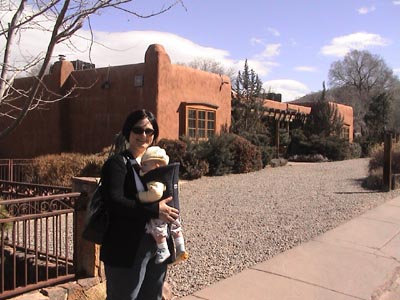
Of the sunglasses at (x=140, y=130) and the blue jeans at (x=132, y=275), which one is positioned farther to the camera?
the sunglasses at (x=140, y=130)

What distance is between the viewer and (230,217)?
8.62 m

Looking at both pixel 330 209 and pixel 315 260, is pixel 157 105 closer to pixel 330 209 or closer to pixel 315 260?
pixel 330 209

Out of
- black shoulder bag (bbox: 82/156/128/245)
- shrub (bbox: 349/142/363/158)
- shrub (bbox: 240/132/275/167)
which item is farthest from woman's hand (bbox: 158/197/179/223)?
shrub (bbox: 349/142/363/158)

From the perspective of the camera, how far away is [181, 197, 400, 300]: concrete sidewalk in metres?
4.70

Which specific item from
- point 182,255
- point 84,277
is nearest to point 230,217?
point 84,277

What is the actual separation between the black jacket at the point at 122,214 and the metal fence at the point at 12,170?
1105cm

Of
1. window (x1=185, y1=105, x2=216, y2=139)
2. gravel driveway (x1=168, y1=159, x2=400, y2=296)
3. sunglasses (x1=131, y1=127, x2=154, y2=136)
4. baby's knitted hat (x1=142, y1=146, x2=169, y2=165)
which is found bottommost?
gravel driveway (x1=168, y1=159, x2=400, y2=296)

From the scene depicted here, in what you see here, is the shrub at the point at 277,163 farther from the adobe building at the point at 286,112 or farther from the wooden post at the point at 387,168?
the wooden post at the point at 387,168

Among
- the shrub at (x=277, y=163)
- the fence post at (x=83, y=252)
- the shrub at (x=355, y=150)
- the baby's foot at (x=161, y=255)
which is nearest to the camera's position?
the baby's foot at (x=161, y=255)

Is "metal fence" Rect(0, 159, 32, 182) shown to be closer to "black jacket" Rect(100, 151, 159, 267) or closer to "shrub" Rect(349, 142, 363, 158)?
"black jacket" Rect(100, 151, 159, 267)

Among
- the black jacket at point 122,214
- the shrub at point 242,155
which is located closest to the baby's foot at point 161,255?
the black jacket at point 122,214

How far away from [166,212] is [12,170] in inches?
451

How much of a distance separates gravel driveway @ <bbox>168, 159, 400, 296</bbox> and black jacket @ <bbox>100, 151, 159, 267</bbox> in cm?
212

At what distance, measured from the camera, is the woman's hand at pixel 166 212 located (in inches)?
108
